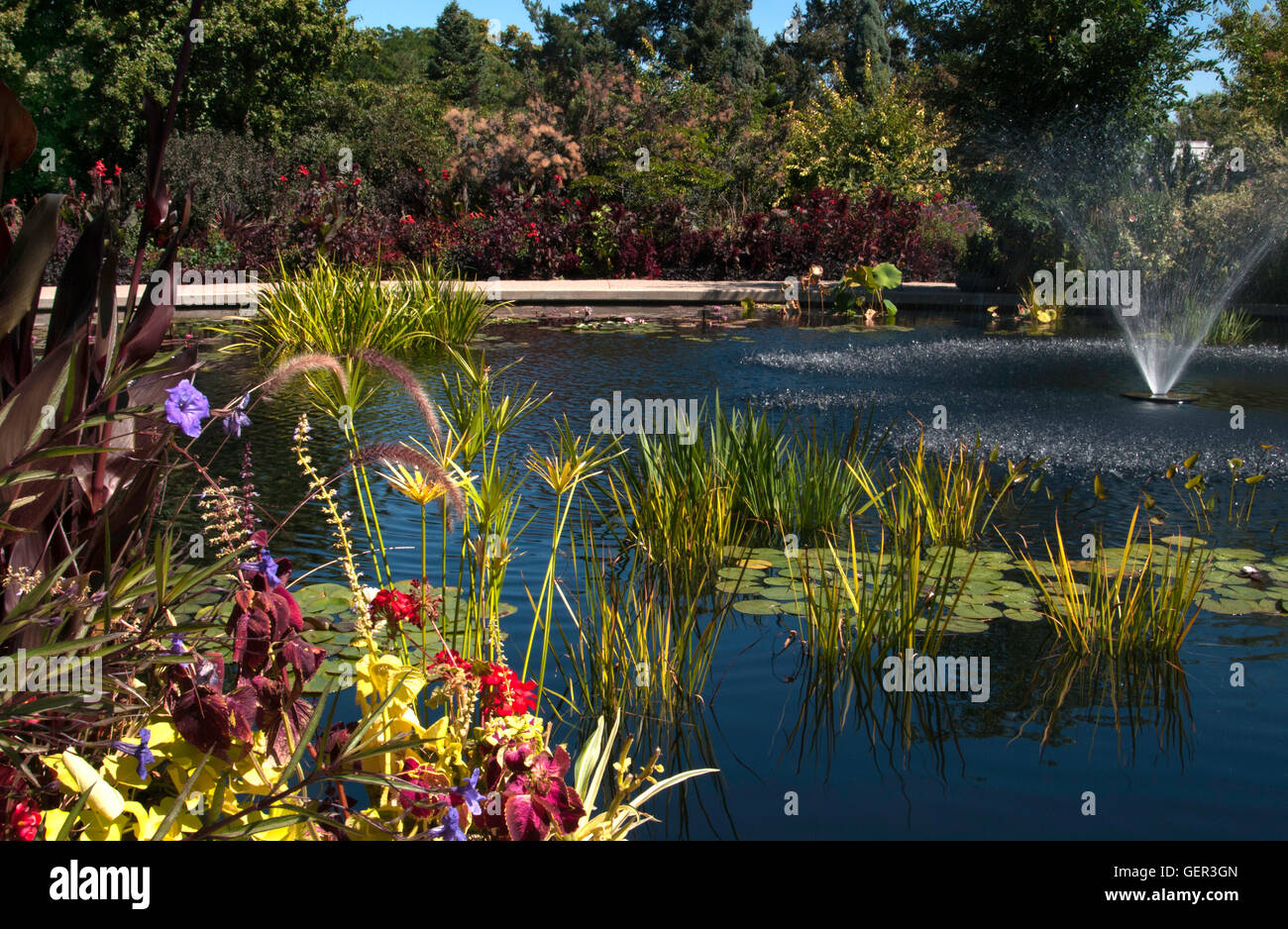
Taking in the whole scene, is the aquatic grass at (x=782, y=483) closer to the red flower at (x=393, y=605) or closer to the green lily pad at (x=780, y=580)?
the green lily pad at (x=780, y=580)

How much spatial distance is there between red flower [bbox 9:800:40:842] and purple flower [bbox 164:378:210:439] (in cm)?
66

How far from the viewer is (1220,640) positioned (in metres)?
3.61

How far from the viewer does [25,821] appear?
184cm

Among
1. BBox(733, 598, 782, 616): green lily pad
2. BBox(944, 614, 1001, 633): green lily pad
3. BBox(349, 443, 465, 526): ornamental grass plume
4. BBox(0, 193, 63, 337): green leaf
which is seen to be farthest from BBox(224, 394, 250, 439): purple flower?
BBox(944, 614, 1001, 633): green lily pad

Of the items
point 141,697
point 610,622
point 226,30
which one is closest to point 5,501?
point 141,697

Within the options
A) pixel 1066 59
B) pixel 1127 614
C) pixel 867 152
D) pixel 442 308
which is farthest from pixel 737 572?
pixel 867 152

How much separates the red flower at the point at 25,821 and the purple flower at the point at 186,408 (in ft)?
2.17

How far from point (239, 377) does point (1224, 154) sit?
40.4ft

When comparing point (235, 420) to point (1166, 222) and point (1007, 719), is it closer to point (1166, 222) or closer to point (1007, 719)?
point (1007, 719)

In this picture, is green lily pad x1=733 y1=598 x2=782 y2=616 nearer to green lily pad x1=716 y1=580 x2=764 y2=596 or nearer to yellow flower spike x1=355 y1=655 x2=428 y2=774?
green lily pad x1=716 y1=580 x2=764 y2=596

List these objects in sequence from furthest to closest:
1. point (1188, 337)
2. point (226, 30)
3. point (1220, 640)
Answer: point (226, 30) < point (1188, 337) < point (1220, 640)

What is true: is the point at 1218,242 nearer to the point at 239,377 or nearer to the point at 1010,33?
the point at 1010,33

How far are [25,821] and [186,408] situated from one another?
27.7 inches

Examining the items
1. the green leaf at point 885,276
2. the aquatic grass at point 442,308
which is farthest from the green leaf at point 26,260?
the green leaf at point 885,276
